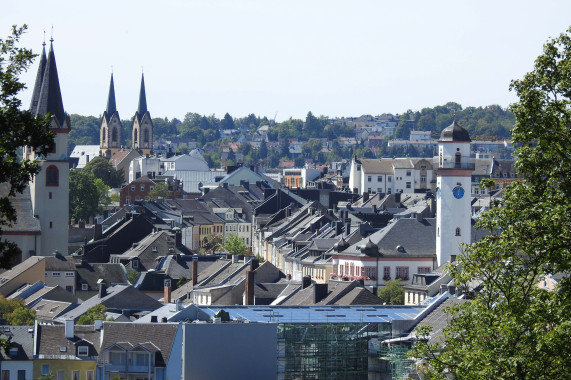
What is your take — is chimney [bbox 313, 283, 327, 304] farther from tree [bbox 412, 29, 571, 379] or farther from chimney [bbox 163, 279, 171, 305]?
tree [bbox 412, 29, 571, 379]

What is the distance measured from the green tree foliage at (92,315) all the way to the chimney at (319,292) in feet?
34.4

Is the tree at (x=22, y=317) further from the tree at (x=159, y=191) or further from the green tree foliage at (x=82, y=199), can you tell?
the tree at (x=159, y=191)

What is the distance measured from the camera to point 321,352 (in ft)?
213

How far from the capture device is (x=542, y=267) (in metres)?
29.1

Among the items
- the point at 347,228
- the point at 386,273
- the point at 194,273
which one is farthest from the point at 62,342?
the point at 347,228

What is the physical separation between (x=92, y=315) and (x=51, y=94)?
3749 cm

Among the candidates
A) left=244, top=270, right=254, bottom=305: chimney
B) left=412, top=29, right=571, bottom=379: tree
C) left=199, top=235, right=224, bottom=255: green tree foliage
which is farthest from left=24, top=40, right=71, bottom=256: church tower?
left=412, top=29, right=571, bottom=379: tree

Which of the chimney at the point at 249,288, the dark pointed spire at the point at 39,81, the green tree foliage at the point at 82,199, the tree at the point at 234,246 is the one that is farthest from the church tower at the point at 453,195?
the green tree foliage at the point at 82,199

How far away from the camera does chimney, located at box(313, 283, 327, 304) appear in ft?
275

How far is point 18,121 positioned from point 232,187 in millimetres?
A: 171608

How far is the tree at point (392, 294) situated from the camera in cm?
9256

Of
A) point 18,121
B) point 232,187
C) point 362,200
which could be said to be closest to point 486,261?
point 18,121

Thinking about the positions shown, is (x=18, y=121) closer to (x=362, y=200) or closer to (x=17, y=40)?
(x=17, y=40)

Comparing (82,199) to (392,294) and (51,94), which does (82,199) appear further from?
(392,294)
